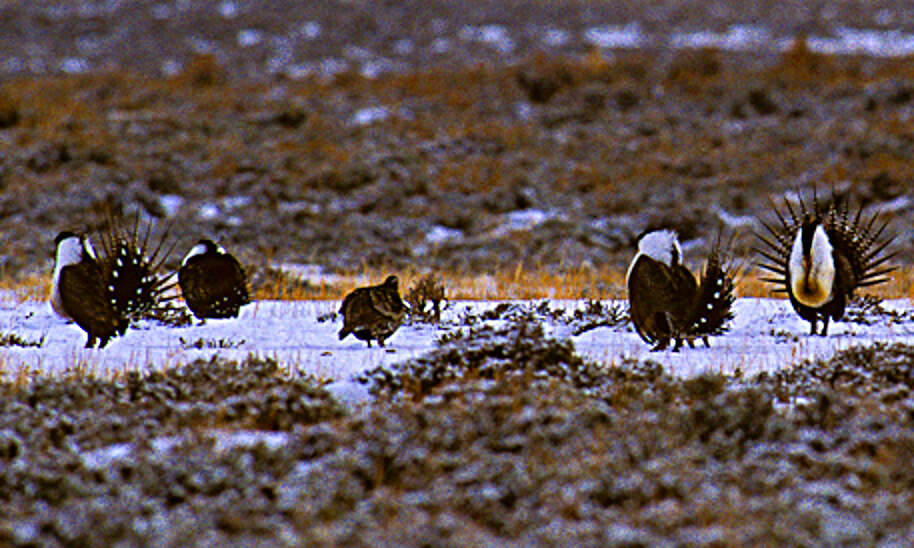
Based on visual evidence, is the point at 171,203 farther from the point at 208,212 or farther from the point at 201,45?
the point at 201,45

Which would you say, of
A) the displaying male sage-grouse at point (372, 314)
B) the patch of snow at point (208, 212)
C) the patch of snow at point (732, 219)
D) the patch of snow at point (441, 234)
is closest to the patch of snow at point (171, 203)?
the patch of snow at point (208, 212)

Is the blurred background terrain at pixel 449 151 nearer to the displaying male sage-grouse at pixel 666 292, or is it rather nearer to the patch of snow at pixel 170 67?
the patch of snow at pixel 170 67

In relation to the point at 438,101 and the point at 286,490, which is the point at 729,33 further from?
the point at 286,490

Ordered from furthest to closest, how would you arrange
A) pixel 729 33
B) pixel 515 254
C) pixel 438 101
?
pixel 729 33 → pixel 438 101 → pixel 515 254

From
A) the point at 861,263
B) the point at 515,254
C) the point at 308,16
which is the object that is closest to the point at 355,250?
the point at 515,254

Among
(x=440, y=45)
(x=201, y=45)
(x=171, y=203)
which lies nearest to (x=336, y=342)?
(x=171, y=203)
